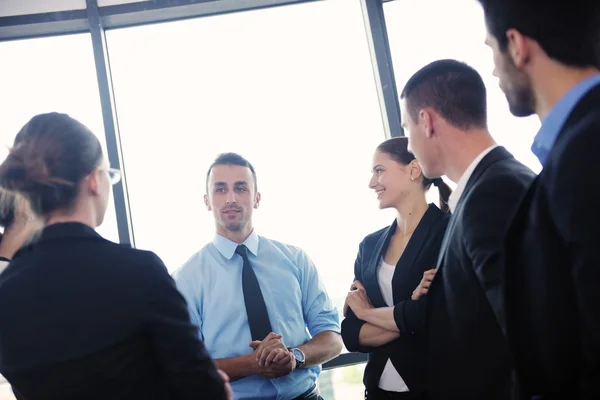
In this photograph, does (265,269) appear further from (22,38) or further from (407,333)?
(22,38)

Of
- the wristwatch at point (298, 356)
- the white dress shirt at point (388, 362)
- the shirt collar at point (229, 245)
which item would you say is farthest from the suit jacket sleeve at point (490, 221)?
the shirt collar at point (229, 245)

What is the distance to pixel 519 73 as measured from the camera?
1.03 meters

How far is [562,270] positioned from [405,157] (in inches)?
53.5

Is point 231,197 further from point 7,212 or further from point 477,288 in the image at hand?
point 477,288

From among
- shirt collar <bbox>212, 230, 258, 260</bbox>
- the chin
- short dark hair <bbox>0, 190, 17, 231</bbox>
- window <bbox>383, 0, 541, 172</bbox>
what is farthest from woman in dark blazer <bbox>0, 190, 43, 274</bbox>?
window <bbox>383, 0, 541, 172</bbox>

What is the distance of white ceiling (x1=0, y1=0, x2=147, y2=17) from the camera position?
10.2ft

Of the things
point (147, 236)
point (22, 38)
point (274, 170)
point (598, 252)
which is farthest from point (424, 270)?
point (22, 38)

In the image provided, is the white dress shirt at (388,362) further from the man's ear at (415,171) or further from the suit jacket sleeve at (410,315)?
the man's ear at (415,171)

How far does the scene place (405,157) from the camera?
7.06 feet

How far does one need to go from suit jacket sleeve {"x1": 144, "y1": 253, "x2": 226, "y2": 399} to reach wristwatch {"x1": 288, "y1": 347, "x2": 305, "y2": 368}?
1.04 metres

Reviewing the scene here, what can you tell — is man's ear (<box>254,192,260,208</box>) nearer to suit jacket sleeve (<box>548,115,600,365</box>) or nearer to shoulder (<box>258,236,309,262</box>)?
shoulder (<box>258,236,309,262</box>)

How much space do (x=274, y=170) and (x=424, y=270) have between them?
4.70 feet

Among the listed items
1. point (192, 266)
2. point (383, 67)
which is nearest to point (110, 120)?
point (192, 266)

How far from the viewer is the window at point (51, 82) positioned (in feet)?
10.0
